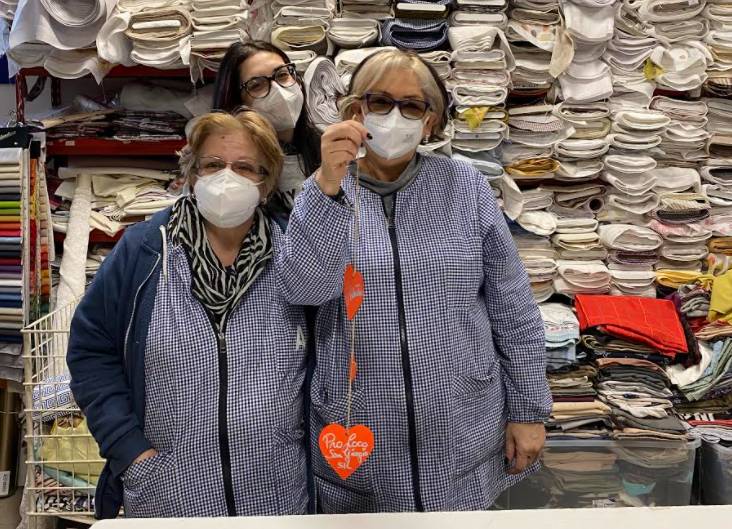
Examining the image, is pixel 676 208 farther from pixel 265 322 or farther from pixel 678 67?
pixel 265 322

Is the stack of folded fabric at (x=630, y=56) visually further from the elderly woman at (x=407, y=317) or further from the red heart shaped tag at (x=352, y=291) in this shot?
the red heart shaped tag at (x=352, y=291)

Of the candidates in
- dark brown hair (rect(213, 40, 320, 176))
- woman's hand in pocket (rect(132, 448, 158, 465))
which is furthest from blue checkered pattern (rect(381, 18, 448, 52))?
woman's hand in pocket (rect(132, 448, 158, 465))

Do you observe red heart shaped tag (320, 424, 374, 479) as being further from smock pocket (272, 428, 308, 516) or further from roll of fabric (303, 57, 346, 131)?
roll of fabric (303, 57, 346, 131)

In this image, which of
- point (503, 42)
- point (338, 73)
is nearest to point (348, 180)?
point (338, 73)

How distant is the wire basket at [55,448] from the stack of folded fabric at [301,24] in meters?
1.38

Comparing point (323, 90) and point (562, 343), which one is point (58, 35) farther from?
point (562, 343)

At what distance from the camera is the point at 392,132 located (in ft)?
4.87

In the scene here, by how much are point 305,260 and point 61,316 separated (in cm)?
183

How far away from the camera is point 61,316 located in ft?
9.39

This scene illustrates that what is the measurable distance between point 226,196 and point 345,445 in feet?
1.70

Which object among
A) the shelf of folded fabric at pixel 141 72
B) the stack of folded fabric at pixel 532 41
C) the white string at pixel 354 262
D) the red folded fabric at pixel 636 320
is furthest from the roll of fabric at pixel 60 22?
the red folded fabric at pixel 636 320

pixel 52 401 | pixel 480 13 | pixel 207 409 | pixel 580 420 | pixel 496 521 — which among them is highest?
pixel 480 13

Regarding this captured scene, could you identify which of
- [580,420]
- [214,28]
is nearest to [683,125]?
[580,420]

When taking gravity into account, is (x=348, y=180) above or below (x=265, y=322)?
above
